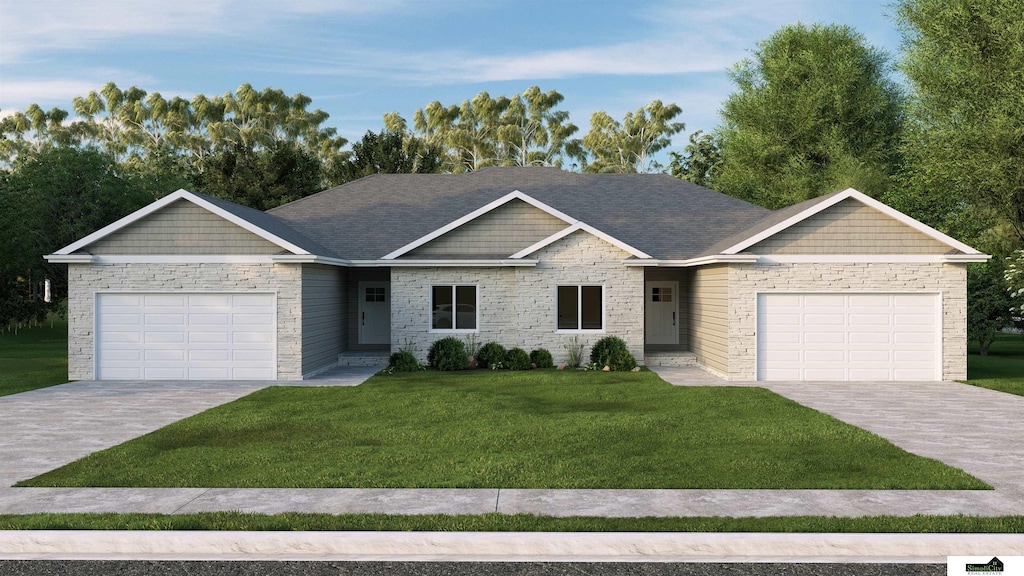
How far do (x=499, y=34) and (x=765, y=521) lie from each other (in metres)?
38.1

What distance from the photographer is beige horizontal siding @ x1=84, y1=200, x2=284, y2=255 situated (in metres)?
18.6

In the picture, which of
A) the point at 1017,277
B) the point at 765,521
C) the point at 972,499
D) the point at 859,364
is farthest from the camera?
the point at 1017,277

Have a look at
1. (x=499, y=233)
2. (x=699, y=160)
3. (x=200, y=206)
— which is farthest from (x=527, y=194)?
(x=699, y=160)

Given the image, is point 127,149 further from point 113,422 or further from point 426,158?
point 113,422

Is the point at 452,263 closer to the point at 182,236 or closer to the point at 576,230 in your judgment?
the point at 576,230

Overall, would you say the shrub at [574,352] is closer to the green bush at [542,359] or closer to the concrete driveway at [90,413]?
the green bush at [542,359]

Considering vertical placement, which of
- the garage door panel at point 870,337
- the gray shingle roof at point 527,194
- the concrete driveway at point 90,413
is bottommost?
the concrete driveway at point 90,413

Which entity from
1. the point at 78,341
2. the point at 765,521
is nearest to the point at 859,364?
the point at 765,521

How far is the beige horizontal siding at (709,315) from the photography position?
1872 cm

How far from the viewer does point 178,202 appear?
1861cm

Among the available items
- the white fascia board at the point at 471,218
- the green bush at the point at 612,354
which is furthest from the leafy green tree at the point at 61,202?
the green bush at the point at 612,354

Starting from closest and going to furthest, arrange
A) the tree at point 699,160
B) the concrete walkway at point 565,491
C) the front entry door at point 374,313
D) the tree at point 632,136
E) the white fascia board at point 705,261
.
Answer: the concrete walkway at point 565,491, the white fascia board at point 705,261, the front entry door at point 374,313, the tree at point 699,160, the tree at point 632,136

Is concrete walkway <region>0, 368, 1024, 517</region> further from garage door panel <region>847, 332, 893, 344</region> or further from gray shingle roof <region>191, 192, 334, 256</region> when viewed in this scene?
gray shingle roof <region>191, 192, 334, 256</region>

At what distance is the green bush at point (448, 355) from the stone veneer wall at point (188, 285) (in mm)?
3758
